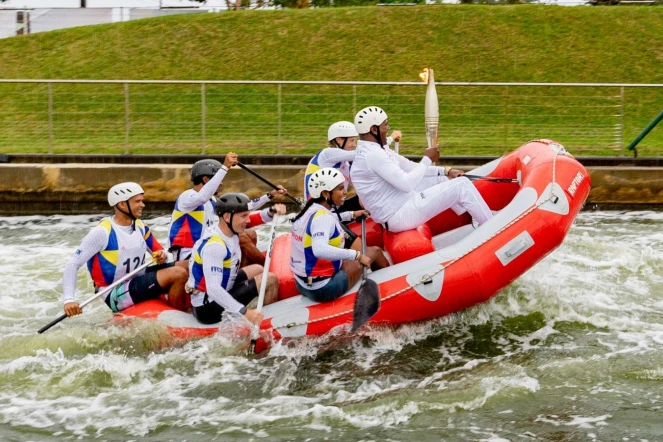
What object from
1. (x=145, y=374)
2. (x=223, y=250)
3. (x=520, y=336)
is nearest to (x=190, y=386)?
(x=145, y=374)

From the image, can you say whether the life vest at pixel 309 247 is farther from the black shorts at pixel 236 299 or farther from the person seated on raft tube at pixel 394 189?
the person seated on raft tube at pixel 394 189

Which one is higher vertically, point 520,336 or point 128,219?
point 128,219

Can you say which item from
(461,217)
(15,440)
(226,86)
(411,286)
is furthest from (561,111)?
(15,440)

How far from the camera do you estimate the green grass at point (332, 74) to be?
17.2 metres

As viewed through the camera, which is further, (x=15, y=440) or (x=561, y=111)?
(x=561, y=111)

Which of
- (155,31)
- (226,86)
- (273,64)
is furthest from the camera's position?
(155,31)

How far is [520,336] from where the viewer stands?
9500mm


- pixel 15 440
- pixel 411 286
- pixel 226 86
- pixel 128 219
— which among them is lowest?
pixel 15 440

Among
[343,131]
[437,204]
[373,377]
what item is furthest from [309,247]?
[343,131]

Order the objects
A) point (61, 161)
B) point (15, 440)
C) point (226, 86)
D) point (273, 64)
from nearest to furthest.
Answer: point (15, 440)
point (61, 161)
point (226, 86)
point (273, 64)

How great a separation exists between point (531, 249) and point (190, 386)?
325cm

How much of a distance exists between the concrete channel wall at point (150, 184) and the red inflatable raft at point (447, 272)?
20.1ft

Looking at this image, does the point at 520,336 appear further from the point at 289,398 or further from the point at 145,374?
the point at 145,374

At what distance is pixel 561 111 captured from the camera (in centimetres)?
1823
